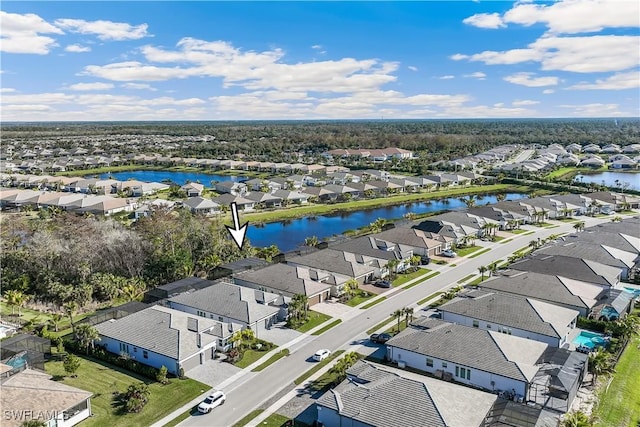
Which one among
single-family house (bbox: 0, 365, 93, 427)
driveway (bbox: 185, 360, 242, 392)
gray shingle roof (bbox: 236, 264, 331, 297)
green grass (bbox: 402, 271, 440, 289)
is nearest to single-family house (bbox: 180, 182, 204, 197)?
gray shingle roof (bbox: 236, 264, 331, 297)

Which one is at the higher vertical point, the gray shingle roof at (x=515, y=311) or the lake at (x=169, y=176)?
the lake at (x=169, y=176)

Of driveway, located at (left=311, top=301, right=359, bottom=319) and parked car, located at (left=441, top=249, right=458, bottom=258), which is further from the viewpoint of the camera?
parked car, located at (left=441, top=249, right=458, bottom=258)

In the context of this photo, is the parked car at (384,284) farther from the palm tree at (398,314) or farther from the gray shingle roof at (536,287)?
the gray shingle roof at (536,287)

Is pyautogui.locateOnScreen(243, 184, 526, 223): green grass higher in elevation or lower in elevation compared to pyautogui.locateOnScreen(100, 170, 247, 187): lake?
lower

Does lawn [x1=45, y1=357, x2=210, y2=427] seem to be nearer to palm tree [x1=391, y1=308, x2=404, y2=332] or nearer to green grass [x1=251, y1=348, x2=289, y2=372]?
green grass [x1=251, y1=348, x2=289, y2=372]

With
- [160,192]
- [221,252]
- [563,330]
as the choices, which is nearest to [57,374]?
[221,252]

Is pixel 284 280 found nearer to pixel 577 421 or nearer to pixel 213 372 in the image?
pixel 213 372

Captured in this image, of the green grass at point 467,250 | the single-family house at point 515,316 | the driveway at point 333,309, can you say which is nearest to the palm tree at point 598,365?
the single-family house at point 515,316
